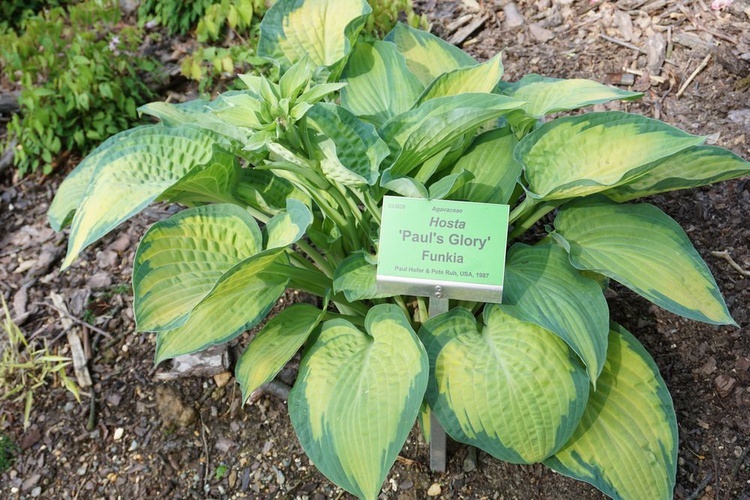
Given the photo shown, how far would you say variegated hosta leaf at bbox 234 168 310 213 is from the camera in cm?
179

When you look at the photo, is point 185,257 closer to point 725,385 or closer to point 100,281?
point 100,281

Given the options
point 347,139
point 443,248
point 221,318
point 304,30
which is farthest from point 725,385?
point 304,30

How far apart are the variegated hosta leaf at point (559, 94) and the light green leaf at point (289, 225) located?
61 centimetres

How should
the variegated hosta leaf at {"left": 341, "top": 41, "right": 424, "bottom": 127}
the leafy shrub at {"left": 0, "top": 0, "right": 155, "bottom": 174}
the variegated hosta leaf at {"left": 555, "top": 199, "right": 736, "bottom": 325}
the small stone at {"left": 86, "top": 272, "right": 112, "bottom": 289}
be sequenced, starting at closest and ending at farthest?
the variegated hosta leaf at {"left": 555, "top": 199, "right": 736, "bottom": 325}, the variegated hosta leaf at {"left": 341, "top": 41, "right": 424, "bottom": 127}, the small stone at {"left": 86, "top": 272, "right": 112, "bottom": 289}, the leafy shrub at {"left": 0, "top": 0, "right": 155, "bottom": 174}

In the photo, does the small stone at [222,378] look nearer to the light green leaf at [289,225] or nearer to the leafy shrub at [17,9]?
the light green leaf at [289,225]

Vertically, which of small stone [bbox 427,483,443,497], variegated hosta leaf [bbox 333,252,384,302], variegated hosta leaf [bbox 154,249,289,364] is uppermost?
variegated hosta leaf [bbox 333,252,384,302]

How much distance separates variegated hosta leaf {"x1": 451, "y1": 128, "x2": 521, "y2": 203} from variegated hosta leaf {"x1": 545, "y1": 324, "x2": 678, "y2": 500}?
0.48 meters

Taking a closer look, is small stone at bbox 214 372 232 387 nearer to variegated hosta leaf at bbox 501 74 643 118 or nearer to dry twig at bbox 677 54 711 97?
variegated hosta leaf at bbox 501 74 643 118

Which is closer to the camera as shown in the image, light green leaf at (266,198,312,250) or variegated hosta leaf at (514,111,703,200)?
light green leaf at (266,198,312,250)

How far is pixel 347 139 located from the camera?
5.17 ft

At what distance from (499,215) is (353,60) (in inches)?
31.7

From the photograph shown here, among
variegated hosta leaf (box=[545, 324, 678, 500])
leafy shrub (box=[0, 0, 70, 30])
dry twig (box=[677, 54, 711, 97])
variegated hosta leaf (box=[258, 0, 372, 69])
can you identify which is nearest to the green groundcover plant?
variegated hosta leaf (box=[545, 324, 678, 500])

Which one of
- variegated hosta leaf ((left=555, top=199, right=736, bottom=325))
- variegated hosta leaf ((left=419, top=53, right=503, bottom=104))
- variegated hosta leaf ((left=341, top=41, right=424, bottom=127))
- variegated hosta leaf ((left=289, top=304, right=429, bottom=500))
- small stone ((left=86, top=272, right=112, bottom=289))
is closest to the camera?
variegated hosta leaf ((left=289, top=304, right=429, bottom=500))

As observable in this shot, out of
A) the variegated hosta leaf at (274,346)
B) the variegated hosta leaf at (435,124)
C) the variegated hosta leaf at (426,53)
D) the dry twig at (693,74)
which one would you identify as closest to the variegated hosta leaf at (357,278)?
the variegated hosta leaf at (274,346)
